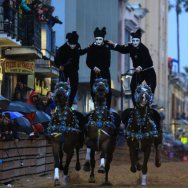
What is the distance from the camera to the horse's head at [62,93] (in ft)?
63.6

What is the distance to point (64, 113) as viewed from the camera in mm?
19750

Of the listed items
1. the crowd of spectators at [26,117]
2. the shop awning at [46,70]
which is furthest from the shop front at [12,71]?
the shop awning at [46,70]

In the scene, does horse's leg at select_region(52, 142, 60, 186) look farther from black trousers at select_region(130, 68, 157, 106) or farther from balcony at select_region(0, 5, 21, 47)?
balcony at select_region(0, 5, 21, 47)

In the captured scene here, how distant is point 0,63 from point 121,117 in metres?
13.8

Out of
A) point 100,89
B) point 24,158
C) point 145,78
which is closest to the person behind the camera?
point 100,89

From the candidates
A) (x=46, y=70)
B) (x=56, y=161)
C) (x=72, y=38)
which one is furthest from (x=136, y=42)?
(x=46, y=70)

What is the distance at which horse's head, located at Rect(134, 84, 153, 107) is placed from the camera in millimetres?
19688

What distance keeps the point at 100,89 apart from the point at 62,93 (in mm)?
980

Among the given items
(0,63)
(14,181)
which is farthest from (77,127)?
(0,63)

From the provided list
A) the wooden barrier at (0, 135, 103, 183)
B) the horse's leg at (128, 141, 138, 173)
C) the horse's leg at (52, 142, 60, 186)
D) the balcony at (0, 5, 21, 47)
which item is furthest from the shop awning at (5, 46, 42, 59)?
the horse's leg at (52, 142, 60, 186)

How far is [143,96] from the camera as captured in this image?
64.5ft

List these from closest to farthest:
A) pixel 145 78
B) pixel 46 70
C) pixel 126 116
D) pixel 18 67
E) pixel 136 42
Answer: pixel 126 116 < pixel 136 42 < pixel 145 78 < pixel 18 67 < pixel 46 70

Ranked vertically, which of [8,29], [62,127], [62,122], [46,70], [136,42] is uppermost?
[8,29]

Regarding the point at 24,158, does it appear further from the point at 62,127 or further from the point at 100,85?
the point at 100,85
